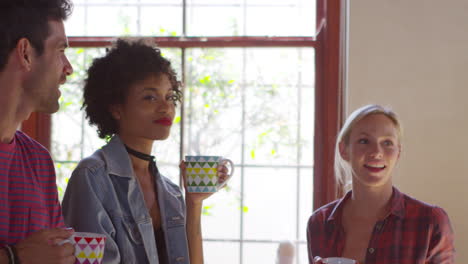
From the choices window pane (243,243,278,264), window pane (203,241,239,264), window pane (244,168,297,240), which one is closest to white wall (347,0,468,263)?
window pane (244,168,297,240)

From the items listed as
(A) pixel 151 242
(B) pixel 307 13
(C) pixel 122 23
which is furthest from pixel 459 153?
(C) pixel 122 23

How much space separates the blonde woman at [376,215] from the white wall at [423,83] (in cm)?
22

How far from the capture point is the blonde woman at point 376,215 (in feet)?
6.85

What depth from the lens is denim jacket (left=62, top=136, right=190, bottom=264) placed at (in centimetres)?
169

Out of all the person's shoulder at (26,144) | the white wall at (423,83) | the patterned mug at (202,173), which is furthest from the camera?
the white wall at (423,83)

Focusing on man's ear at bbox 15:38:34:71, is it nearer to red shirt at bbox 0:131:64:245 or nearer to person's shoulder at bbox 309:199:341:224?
red shirt at bbox 0:131:64:245

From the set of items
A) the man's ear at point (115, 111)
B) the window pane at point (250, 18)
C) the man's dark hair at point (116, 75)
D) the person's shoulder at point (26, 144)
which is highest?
the window pane at point (250, 18)

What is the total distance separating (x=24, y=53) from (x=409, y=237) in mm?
1333

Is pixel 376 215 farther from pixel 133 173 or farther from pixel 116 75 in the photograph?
pixel 116 75

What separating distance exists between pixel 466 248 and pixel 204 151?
1.11m

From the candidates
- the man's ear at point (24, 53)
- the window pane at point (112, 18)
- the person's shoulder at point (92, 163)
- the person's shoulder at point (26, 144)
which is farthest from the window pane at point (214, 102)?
the man's ear at point (24, 53)

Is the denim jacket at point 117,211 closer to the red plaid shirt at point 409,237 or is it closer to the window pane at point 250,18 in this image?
the red plaid shirt at point 409,237

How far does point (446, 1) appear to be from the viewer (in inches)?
96.3

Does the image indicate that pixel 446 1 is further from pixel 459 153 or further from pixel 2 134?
pixel 2 134
